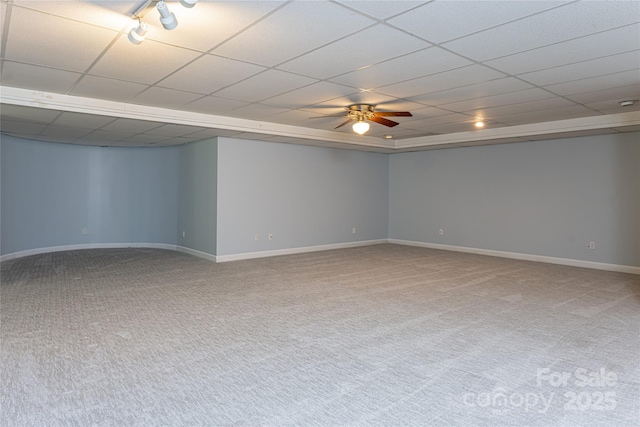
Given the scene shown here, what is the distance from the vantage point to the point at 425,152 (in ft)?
30.8

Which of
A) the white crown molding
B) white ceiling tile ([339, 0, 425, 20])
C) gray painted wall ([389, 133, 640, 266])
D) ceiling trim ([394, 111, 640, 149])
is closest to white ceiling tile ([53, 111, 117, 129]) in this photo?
the white crown molding

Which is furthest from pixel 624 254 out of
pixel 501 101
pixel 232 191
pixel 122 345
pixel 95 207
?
pixel 95 207

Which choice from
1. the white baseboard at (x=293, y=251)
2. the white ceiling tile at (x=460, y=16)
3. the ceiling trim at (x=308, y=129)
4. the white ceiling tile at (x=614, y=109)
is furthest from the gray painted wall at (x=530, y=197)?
the white ceiling tile at (x=460, y=16)

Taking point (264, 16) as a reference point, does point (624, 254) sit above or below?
below

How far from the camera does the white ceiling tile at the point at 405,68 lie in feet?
11.6

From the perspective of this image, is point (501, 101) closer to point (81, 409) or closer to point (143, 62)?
point (143, 62)

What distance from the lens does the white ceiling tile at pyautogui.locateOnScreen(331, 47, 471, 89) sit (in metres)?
3.54

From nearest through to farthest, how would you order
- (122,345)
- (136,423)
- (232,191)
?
(136,423) → (122,345) → (232,191)

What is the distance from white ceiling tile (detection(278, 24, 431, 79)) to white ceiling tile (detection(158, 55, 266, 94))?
0.44 metres

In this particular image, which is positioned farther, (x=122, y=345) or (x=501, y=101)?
(x=501, y=101)

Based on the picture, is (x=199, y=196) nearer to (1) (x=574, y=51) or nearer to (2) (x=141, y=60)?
(2) (x=141, y=60)

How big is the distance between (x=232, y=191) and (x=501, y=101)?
15.4 feet

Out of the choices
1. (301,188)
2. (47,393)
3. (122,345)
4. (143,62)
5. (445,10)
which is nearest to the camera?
(47,393)

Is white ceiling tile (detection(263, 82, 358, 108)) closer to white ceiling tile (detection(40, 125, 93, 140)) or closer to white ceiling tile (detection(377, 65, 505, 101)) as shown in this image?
white ceiling tile (detection(377, 65, 505, 101))
